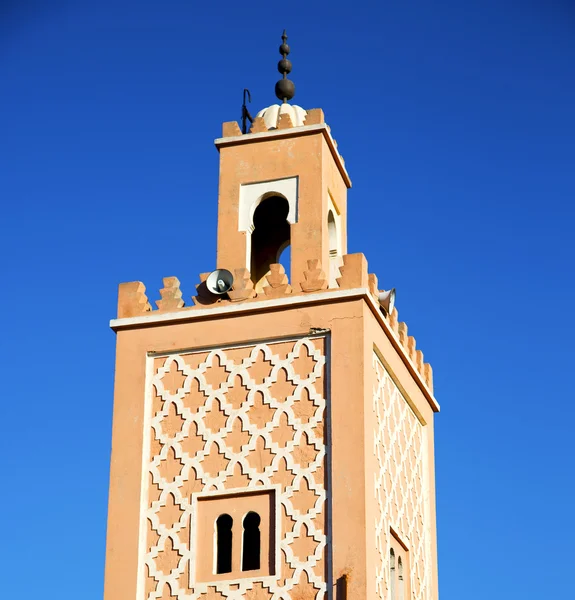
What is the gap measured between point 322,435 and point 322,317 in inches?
57.0

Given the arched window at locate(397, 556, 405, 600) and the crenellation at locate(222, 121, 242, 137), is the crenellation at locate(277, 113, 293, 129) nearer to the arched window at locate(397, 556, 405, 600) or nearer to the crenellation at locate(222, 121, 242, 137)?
the crenellation at locate(222, 121, 242, 137)

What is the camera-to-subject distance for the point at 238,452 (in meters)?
21.8

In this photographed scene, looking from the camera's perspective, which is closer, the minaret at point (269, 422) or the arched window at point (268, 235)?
the minaret at point (269, 422)

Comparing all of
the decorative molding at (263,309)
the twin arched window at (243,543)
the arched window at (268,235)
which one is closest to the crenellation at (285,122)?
the arched window at (268,235)

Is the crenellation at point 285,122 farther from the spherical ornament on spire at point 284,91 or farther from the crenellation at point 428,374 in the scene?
the crenellation at point 428,374

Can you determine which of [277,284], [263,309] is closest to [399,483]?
[263,309]

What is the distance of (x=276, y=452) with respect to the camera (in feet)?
70.8

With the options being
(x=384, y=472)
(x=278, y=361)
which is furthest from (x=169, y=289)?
(x=384, y=472)

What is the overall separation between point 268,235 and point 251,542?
4.94 m

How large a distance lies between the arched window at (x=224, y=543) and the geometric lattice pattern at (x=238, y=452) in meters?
0.26

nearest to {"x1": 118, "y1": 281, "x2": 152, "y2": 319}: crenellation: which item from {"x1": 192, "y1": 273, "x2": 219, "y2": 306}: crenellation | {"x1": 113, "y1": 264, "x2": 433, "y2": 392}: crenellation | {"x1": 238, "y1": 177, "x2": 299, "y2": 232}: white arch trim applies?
{"x1": 113, "y1": 264, "x2": 433, "y2": 392}: crenellation

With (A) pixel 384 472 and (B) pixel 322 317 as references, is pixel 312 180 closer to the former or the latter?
(B) pixel 322 317

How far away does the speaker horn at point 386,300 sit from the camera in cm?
2280

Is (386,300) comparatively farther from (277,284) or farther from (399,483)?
(399,483)
